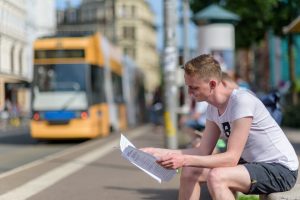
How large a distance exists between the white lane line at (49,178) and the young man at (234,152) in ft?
10.3

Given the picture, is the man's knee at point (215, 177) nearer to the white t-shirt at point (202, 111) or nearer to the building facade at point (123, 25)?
the white t-shirt at point (202, 111)

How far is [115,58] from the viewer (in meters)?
26.4

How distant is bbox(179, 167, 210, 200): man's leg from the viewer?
17.1 feet

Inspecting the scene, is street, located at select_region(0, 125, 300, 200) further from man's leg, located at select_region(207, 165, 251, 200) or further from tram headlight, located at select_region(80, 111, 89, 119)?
tram headlight, located at select_region(80, 111, 89, 119)

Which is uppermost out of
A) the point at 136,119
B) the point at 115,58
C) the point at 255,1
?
the point at 255,1

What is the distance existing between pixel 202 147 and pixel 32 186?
383 cm

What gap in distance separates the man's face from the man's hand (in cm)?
53

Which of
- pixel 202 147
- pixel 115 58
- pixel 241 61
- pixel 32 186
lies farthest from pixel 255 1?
pixel 241 61

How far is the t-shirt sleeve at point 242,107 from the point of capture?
192 inches

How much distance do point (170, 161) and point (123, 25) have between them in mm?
86328

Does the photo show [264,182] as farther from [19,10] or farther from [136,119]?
[136,119]

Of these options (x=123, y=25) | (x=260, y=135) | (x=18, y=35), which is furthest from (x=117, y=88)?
(x=123, y=25)

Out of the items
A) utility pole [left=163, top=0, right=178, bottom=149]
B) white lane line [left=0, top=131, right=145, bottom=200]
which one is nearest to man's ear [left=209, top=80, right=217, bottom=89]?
white lane line [left=0, top=131, right=145, bottom=200]

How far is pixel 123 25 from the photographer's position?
90250 mm
